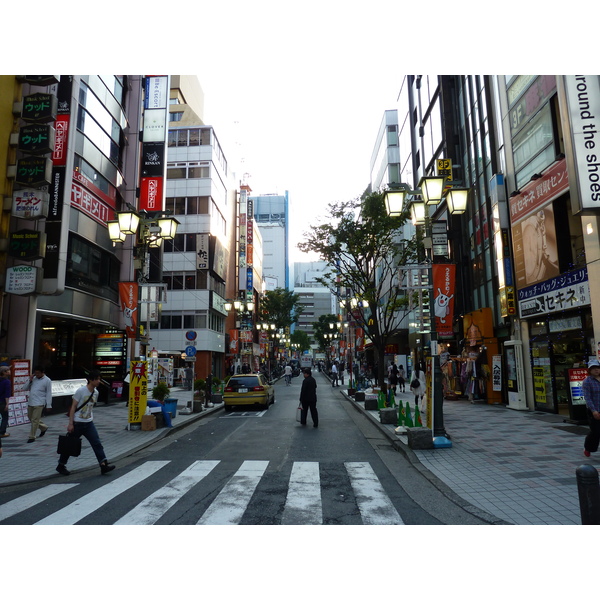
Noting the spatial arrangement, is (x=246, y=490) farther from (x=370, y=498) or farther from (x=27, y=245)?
(x=27, y=245)

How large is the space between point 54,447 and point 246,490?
642cm

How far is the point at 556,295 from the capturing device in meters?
Result: 15.0

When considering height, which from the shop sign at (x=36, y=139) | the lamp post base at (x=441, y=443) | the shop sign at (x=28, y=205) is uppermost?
the shop sign at (x=36, y=139)

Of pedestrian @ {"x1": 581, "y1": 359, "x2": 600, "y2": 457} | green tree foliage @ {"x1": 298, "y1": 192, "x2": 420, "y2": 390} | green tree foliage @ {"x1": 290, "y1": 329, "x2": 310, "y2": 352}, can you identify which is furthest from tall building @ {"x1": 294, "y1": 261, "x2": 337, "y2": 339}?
pedestrian @ {"x1": 581, "y1": 359, "x2": 600, "y2": 457}

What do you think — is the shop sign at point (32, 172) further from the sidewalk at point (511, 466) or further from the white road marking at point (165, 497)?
the sidewalk at point (511, 466)

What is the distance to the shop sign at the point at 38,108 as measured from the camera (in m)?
15.2

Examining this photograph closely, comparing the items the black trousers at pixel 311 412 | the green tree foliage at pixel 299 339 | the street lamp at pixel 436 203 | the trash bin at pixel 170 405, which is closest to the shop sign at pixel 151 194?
the trash bin at pixel 170 405

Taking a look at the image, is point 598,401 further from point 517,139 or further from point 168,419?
point 517,139

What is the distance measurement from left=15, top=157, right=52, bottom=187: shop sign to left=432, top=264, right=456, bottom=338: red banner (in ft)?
42.4

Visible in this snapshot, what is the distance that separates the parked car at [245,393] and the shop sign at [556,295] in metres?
11.2

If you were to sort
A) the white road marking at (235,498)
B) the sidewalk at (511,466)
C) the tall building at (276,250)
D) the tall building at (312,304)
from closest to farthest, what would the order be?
the white road marking at (235,498) < the sidewalk at (511,466) < the tall building at (276,250) < the tall building at (312,304)

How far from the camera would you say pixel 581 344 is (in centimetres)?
1475

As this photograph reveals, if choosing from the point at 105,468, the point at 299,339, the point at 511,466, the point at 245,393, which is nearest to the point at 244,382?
the point at 245,393

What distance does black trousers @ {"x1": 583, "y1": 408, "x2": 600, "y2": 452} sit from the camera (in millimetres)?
8504
